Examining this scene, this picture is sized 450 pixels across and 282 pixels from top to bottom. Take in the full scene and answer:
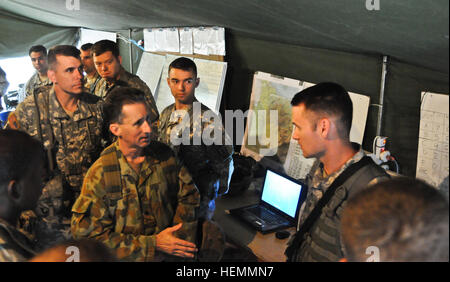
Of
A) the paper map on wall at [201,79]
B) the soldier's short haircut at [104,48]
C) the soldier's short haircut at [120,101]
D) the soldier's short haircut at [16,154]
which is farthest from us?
the paper map on wall at [201,79]

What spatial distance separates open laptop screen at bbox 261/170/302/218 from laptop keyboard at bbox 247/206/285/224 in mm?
54

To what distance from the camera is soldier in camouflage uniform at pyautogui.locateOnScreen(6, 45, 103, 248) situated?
2375 mm

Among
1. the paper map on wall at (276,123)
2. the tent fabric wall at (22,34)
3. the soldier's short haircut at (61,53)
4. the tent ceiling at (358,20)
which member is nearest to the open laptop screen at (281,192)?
the paper map on wall at (276,123)

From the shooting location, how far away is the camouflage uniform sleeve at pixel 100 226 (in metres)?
1.49

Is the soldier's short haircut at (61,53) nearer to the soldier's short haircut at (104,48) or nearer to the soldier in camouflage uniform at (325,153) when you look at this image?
the soldier's short haircut at (104,48)

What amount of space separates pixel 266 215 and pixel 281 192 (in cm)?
17

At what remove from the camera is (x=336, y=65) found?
2.44 meters

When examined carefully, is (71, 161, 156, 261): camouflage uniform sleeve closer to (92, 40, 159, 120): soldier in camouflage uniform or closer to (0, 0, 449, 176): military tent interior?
(0, 0, 449, 176): military tent interior

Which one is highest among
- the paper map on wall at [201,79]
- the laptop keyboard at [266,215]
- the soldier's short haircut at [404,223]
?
the paper map on wall at [201,79]

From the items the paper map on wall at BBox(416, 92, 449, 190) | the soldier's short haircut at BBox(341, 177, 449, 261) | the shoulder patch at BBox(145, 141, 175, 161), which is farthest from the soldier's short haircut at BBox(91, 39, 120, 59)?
the soldier's short haircut at BBox(341, 177, 449, 261)

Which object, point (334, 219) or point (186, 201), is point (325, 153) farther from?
point (186, 201)

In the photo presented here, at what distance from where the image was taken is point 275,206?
2.24m

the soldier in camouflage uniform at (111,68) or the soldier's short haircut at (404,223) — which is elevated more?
the soldier in camouflage uniform at (111,68)

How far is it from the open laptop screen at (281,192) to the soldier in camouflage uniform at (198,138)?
28cm
